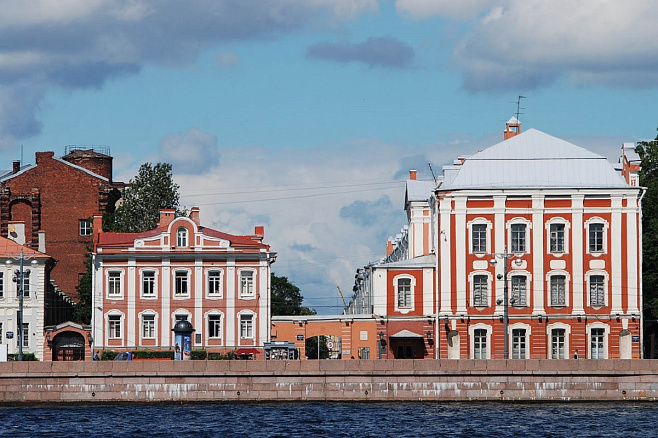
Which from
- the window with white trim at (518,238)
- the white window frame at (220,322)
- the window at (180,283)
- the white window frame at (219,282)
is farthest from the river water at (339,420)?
the window at (180,283)

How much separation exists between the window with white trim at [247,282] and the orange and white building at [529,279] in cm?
840

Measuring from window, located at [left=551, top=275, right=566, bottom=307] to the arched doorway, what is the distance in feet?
104

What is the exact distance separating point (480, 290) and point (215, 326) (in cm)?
1713

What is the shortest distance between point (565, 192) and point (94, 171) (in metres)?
48.9

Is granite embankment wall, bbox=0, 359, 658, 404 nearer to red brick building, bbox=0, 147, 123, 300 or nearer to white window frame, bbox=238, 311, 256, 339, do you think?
white window frame, bbox=238, 311, 256, 339

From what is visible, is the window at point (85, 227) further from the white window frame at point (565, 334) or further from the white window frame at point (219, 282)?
the white window frame at point (565, 334)

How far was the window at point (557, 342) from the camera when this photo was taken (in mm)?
78312

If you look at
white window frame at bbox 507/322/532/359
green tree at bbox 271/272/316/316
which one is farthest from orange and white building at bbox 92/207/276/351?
green tree at bbox 271/272/316/316

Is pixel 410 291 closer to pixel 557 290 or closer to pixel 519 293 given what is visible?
pixel 519 293

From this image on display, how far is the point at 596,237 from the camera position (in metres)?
78.7

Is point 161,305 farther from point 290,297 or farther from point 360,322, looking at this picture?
point 290,297

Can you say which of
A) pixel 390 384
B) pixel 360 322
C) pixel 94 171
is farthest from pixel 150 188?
pixel 390 384

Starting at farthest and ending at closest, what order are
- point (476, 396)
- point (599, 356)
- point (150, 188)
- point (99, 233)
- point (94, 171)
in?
point (94, 171), point (150, 188), point (99, 233), point (599, 356), point (476, 396)

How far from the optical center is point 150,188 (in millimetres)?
105375
